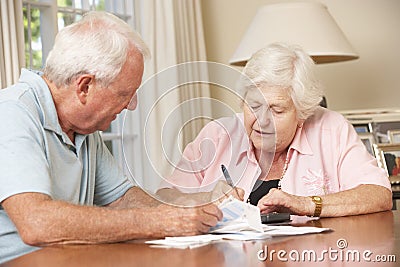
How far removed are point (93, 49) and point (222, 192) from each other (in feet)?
1.63

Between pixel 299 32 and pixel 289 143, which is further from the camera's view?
pixel 299 32

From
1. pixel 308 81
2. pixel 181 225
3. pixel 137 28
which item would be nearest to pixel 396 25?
pixel 137 28

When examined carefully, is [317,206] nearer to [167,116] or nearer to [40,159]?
[167,116]

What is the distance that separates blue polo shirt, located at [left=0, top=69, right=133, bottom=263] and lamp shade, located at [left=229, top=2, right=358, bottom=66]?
1.47 meters

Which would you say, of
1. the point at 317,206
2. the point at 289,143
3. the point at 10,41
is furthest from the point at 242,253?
the point at 10,41

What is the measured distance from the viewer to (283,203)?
2191mm

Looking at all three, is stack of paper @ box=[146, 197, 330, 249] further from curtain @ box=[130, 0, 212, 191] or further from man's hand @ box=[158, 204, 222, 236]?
curtain @ box=[130, 0, 212, 191]

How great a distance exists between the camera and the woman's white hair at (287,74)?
258 centimetres

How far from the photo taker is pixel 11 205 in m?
1.79

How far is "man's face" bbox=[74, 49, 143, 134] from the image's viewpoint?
2049mm

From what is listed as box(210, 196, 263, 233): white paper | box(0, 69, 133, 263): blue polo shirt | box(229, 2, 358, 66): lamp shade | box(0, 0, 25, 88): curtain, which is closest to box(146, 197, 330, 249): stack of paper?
box(210, 196, 263, 233): white paper

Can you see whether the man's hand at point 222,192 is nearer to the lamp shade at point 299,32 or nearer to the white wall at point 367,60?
Result: the lamp shade at point 299,32

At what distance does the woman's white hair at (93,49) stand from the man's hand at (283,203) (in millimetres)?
538

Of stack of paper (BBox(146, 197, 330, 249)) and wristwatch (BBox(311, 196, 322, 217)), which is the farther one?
wristwatch (BBox(311, 196, 322, 217))
